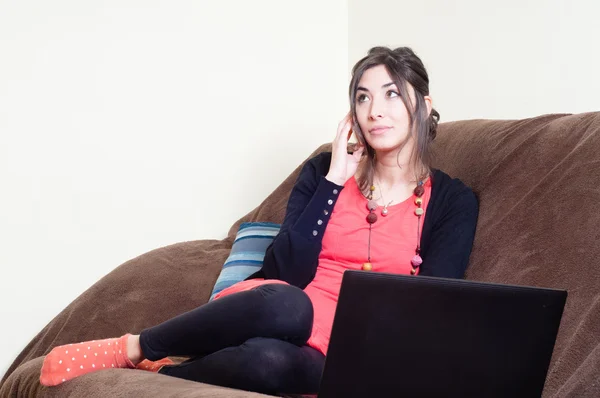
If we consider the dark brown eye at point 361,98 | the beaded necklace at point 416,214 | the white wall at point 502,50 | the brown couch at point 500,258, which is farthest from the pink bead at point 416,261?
the white wall at point 502,50

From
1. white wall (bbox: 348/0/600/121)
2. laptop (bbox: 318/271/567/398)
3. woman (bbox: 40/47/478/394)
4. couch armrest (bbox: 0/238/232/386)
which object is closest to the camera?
laptop (bbox: 318/271/567/398)

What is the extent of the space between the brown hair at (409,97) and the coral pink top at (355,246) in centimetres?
6

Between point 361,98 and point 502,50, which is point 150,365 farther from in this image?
point 502,50

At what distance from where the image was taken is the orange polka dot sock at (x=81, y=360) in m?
1.55

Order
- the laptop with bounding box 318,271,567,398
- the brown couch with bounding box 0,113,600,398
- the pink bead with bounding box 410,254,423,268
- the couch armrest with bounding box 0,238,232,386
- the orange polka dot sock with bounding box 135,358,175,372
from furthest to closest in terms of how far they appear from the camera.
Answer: the couch armrest with bounding box 0,238,232,386 → the pink bead with bounding box 410,254,423,268 → the orange polka dot sock with bounding box 135,358,175,372 → the brown couch with bounding box 0,113,600,398 → the laptop with bounding box 318,271,567,398

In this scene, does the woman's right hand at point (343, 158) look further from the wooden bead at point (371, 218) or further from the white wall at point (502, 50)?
the white wall at point (502, 50)

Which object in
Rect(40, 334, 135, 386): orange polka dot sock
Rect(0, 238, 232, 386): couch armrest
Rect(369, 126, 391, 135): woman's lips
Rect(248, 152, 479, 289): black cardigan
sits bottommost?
Rect(0, 238, 232, 386): couch armrest

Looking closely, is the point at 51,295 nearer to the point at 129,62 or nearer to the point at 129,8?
the point at 129,62

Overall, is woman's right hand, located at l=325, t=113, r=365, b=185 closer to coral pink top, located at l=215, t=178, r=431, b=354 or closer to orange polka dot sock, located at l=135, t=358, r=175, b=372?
coral pink top, located at l=215, t=178, r=431, b=354

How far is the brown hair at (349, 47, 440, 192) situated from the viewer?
1.90 m

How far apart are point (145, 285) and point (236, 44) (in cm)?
108

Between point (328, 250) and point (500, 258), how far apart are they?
1.39ft

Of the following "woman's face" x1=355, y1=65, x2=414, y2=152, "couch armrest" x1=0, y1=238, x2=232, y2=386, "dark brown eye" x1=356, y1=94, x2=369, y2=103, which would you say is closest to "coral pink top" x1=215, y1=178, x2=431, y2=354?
"woman's face" x1=355, y1=65, x2=414, y2=152

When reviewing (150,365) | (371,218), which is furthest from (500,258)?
(150,365)
